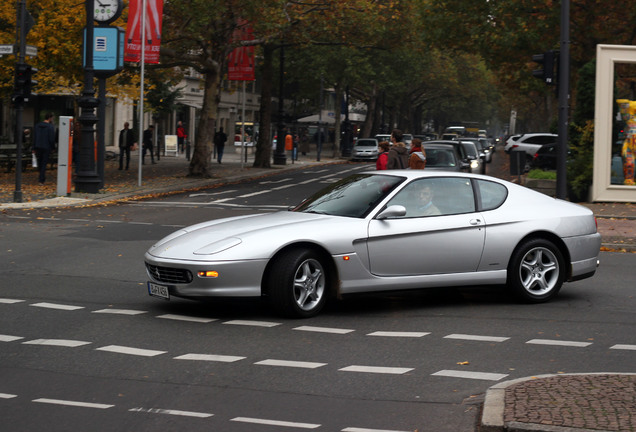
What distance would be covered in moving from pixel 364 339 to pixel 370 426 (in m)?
2.79

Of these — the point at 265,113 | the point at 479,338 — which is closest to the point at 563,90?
the point at 479,338

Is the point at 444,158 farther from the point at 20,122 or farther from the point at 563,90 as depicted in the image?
the point at 20,122

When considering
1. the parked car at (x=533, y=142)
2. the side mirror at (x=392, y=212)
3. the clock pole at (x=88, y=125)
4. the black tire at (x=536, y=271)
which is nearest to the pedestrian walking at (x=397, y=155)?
the clock pole at (x=88, y=125)

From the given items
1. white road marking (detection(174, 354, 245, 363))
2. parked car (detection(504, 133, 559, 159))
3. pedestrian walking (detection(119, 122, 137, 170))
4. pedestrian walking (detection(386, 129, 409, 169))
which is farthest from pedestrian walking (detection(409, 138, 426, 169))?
parked car (detection(504, 133, 559, 159))

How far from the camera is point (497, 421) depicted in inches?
223

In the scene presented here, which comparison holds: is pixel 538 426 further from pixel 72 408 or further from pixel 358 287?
pixel 358 287

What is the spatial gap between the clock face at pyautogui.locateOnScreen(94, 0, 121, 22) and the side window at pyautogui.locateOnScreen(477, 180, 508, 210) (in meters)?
18.3

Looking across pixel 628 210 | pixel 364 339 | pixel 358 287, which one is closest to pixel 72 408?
pixel 364 339

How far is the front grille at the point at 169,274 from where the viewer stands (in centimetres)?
934

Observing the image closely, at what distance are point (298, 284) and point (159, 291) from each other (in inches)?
50.6

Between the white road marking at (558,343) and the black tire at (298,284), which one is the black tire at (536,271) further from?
the black tire at (298,284)

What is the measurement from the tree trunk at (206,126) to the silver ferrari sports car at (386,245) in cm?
2429

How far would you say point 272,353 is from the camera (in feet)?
26.3

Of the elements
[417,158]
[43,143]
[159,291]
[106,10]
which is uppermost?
[106,10]
